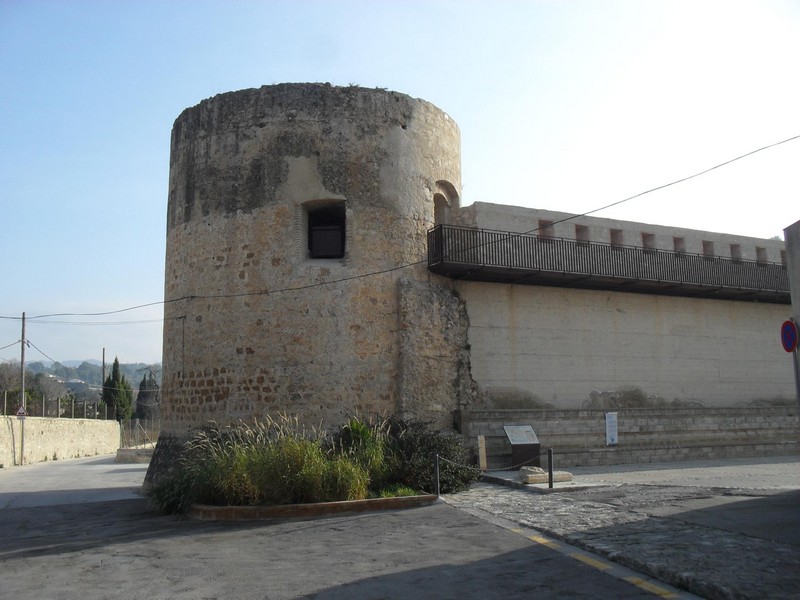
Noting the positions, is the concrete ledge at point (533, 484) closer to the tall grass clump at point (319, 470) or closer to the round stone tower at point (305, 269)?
the tall grass clump at point (319, 470)

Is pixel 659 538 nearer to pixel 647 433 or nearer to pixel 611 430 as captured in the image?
pixel 611 430

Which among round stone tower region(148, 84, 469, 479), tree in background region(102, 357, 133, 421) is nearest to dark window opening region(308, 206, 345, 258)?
round stone tower region(148, 84, 469, 479)

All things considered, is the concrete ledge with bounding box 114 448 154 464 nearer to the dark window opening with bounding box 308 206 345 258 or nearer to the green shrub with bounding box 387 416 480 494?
the dark window opening with bounding box 308 206 345 258

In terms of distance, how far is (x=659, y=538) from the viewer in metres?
7.56

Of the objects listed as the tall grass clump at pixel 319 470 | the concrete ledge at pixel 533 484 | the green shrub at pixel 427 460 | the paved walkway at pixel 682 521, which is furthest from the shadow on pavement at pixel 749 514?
the tall grass clump at pixel 319 470

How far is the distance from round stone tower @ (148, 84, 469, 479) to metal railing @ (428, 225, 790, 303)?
0.76 meters

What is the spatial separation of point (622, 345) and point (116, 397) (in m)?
46.4

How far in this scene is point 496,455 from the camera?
16.5m

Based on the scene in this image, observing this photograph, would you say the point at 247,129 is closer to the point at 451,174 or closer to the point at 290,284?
the point at 290,284

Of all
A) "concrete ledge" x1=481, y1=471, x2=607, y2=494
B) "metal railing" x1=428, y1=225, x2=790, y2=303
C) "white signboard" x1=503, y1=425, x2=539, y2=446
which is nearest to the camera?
"concrete ledge" x1=481, y1=471, x2=607, y2=494

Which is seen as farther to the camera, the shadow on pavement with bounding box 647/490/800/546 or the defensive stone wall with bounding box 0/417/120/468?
the defensive stone wall with bounding box 0/417/120/468

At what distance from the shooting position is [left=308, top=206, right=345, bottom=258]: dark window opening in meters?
16.9

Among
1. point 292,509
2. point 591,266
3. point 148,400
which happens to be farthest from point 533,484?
point 148,400

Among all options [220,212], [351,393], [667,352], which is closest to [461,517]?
[351,393]
